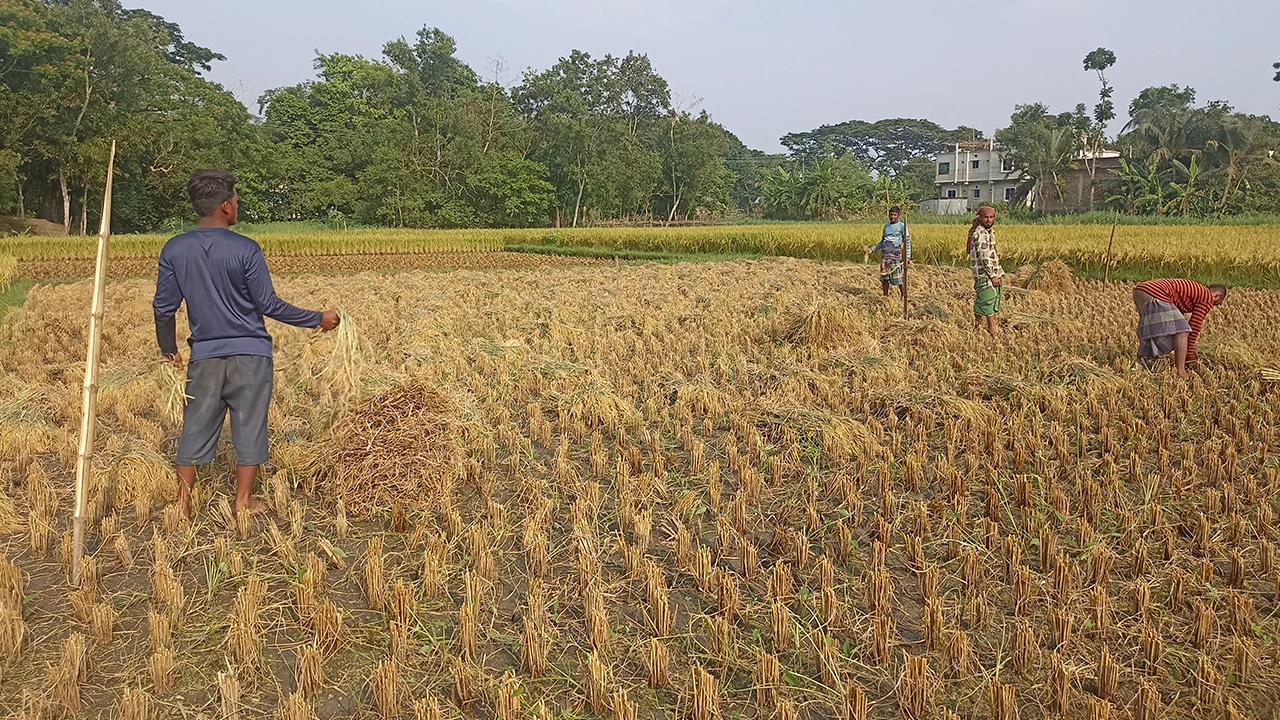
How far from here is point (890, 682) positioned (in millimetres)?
2732

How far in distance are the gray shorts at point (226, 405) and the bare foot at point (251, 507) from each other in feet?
0.69

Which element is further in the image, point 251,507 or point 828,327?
point 828,327

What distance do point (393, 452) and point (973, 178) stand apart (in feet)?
189

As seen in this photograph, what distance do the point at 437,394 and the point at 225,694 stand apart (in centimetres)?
218

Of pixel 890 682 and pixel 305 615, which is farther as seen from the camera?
pixel 305 615

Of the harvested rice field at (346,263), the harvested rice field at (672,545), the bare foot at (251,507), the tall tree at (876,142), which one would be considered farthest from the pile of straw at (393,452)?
the tall tree at (876,142)

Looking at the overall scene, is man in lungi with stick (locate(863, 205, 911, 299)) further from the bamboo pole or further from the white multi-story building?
the white multi-story building

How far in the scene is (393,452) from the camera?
427 centimetres

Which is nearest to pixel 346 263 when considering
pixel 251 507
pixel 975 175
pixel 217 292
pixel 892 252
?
pixel 892 252

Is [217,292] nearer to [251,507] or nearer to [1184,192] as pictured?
[251,507]

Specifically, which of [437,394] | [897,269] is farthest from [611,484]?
[897,269]

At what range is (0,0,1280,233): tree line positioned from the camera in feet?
105

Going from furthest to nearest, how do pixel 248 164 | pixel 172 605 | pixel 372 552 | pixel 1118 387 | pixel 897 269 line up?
pixel 248 164 → pixel 897 269 → pixel 1118 387 → pixel 372 552 → pixel 172 605

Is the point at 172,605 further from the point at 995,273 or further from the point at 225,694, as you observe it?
the point at 995,273
